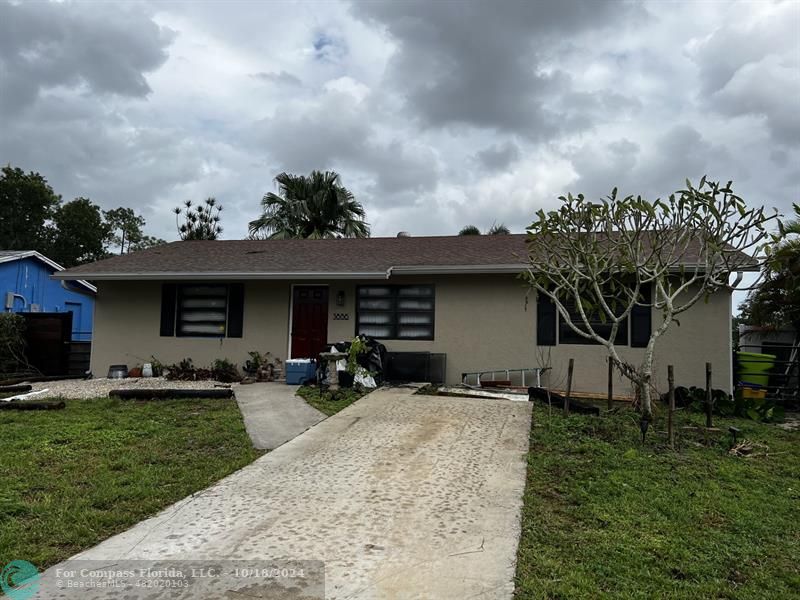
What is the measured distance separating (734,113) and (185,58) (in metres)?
12.4

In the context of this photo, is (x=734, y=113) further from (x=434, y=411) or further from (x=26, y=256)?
(x=26, y=256)

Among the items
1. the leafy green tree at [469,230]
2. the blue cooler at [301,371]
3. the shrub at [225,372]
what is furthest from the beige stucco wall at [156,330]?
the leafy green tree at [469,230]

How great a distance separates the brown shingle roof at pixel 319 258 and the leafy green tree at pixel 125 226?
28.6 metres

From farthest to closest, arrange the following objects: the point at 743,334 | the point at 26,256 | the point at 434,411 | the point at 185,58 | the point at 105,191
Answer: the point at 105,191 → the point at 26,256 → the point at 743,334 → the point at 185,58 → the point at 434,411

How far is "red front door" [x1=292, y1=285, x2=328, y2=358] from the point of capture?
444 inches

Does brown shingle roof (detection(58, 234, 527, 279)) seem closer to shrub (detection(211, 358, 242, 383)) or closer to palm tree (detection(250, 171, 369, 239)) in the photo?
shrub (detection(211, 358, 242, 383))

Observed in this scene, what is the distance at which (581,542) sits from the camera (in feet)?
11.2

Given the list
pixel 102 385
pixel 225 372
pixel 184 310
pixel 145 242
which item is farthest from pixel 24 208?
pixel 225 372

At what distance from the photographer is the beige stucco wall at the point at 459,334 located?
9.54 meters

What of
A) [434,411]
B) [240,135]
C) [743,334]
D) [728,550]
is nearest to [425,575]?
[728,550]

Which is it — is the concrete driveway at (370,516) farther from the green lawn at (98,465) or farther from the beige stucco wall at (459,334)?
the beige stucco wall at (459,334)

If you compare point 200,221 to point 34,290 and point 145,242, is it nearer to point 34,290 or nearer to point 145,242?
point 34,290

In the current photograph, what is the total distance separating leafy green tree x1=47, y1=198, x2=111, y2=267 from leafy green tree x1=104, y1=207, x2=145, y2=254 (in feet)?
13.8

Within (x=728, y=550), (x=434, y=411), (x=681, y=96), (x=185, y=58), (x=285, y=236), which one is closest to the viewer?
(x=728, y=550)
